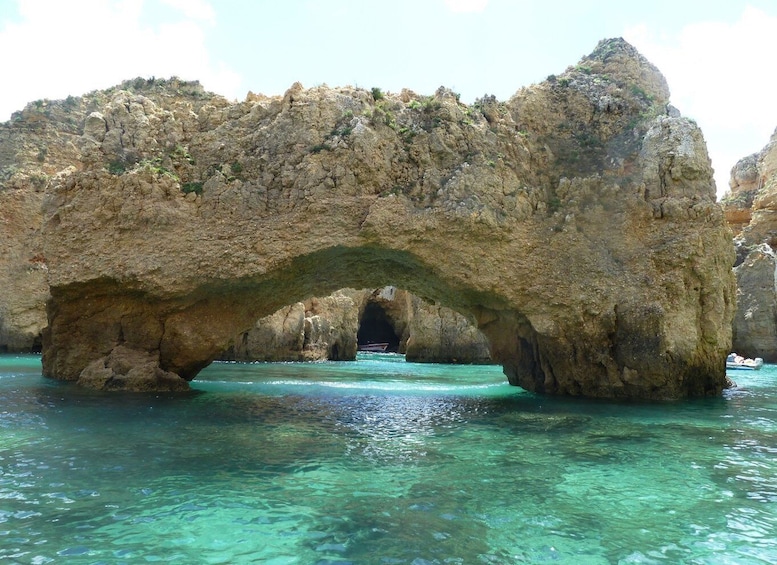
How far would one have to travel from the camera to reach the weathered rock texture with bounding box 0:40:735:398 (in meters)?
14.9

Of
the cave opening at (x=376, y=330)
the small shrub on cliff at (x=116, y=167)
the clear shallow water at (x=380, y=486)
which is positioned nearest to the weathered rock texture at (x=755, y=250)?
the cave opening at (x=376, y=330)

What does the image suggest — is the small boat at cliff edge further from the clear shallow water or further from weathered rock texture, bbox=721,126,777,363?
the clear shallow water

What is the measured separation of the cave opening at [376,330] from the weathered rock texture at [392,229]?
1524 inches

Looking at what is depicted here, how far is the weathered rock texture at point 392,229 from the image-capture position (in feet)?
48.9

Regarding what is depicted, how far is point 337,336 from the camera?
4209cm

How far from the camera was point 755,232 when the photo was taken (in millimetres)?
47719

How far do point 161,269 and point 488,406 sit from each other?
9.22 metres

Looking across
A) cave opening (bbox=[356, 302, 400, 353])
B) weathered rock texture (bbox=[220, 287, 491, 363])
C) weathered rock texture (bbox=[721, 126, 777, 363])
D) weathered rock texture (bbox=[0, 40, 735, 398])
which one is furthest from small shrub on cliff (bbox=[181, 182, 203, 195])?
cave opening (bbox=[356, 302, 400, 353])

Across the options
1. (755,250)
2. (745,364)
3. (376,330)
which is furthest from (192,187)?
(376,330)

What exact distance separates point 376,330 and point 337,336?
22954 mm

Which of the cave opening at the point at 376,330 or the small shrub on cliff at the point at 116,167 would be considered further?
the cave opening at the point at 376,330

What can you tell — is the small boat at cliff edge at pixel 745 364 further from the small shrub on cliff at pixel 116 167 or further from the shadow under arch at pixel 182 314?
the small shrub on cliff at pixel 116 167

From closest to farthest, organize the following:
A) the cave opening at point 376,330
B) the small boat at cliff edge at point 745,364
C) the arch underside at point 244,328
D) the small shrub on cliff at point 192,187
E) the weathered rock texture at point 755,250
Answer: the arch underside at point 244,328 → the small shrub on cliff at point 192,187 → the small boat at cliff edge at point 745,364 → the weathered rock texture at point 755,250 → the cave opening at point 376,330

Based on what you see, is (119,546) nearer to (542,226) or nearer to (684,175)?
(542,226)
